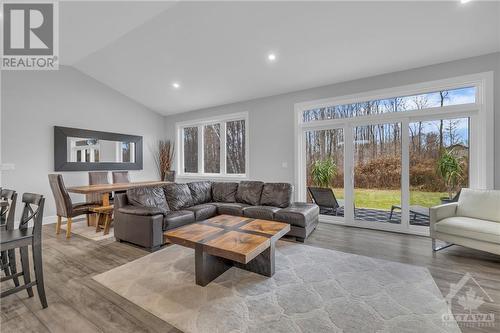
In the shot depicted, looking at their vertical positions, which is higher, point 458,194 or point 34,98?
point 34,98

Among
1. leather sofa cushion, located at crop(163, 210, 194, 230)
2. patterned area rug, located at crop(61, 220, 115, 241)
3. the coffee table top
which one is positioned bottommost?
patterned area rug, located at crop(61, 220, 115, 241)

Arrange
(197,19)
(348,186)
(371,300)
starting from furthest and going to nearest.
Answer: (348,186)
(197,19)
(371,300)

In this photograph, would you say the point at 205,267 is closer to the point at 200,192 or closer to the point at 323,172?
the point at 200,192

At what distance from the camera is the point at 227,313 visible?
184 centimetres

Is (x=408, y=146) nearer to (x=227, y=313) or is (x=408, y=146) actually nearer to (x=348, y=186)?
(x=348, y=186)

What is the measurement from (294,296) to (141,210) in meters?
2.41

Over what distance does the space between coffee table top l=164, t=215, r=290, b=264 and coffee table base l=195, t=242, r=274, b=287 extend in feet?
0.39

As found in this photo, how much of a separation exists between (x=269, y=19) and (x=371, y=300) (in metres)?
3.64

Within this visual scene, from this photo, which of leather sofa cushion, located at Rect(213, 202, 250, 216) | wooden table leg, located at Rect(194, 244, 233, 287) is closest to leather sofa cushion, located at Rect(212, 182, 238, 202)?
leather sofa cushion, located at Rect(213, 202, 250, 216)

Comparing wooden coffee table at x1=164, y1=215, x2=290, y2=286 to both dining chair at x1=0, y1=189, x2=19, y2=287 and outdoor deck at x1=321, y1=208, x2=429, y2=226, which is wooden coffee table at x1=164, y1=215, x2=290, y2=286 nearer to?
dining chair at x1=0, y1=189, x2=19, y2=287

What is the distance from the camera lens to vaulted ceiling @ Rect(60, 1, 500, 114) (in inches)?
116

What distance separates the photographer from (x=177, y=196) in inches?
162

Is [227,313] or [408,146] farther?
[408,146]

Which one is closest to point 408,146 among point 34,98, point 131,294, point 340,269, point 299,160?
point 299,160
